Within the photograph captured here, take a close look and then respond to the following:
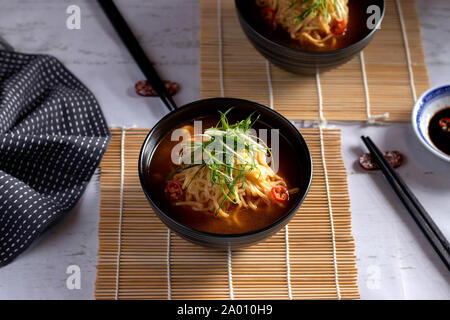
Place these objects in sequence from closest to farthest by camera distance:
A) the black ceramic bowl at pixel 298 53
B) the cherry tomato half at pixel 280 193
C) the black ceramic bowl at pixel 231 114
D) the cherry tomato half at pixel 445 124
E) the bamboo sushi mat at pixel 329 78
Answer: the black ceramic bowl at pixel 231 114
the cherry tomato half at pixel 280 193
the black ceramic bowl at pixel 298 53
the cherry tomato half at pixel 445 124
the bamboo sushi mat at pixel 329 78

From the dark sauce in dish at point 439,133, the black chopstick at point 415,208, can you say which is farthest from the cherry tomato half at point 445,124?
the black chopstick at point 415,208

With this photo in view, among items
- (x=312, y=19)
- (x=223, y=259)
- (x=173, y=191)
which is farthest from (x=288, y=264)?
(x=312, y=19)

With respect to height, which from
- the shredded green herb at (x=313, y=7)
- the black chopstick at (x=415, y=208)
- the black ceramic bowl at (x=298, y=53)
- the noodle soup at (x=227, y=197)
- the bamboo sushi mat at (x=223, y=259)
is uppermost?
the shredded green herb at (x=313, y=7)

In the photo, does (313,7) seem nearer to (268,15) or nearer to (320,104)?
(268,15)

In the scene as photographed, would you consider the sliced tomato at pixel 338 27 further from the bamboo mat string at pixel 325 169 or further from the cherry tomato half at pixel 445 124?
the cherry tomato half at pixel 445 124

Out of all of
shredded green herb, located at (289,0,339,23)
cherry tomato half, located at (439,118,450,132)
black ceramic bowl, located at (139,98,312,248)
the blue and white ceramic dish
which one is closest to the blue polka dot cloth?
black ceramic bowl, located at (139,98,312,248)

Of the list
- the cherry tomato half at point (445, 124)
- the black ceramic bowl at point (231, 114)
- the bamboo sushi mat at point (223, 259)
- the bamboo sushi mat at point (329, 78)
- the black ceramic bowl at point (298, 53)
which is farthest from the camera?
the bamboo sushi mat at point (329, 78)
